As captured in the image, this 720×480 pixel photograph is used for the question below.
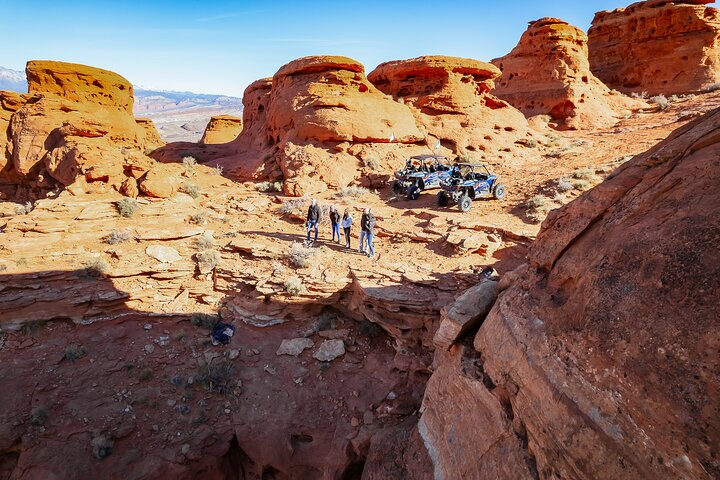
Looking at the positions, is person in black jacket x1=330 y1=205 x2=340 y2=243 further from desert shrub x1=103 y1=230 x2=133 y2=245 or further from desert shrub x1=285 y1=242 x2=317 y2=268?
desert shrub x1=103 y1=230 x2=133 y2=245

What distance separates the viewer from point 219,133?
30516 mm

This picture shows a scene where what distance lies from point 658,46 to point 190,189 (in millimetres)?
32502

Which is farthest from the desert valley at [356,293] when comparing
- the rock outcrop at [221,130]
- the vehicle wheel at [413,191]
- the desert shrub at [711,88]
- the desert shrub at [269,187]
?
the rock outcrop at [221,130]

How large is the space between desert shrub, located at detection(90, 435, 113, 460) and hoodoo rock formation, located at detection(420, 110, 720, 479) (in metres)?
6.03

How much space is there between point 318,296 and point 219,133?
26.6 metres

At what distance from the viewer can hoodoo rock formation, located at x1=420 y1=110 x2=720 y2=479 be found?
257 centimetres

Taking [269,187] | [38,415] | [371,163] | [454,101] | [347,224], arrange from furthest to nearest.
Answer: [454,101]
[371,163]
[269,187]
[347,224]
[38,415]

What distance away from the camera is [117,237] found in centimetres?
1010

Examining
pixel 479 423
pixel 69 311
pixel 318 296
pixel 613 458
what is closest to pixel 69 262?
pixel 69 311

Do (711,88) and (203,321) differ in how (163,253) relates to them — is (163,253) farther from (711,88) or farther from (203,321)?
(711,88)

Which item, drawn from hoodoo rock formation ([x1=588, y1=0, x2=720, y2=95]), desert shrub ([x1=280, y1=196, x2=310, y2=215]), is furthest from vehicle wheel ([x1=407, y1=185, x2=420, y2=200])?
hoodoo rock formation ([x1=588, y1=0, x2=720, y2=95])

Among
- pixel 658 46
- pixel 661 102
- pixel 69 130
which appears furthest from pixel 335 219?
pixel 658 46

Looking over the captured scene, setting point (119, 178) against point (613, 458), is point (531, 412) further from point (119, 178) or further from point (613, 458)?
point (119, 178)

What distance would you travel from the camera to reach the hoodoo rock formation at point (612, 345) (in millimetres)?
2574
